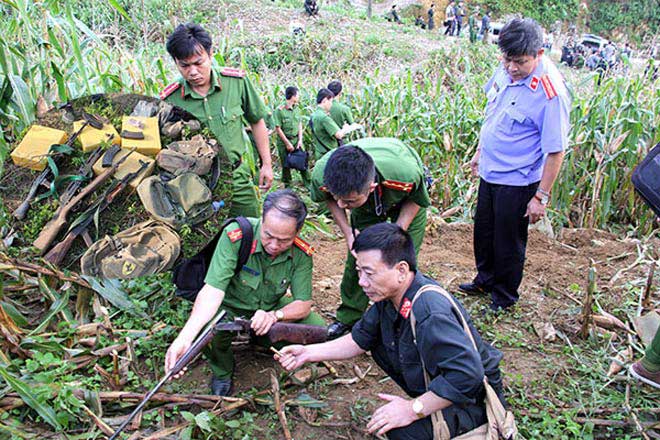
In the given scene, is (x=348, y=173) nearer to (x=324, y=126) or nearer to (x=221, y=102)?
(x=221, y=102)

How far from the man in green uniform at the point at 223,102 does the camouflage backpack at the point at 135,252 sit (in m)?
0.52

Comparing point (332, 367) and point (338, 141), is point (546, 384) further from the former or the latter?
point (338, 141)

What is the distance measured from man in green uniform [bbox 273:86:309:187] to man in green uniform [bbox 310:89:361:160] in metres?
0.42

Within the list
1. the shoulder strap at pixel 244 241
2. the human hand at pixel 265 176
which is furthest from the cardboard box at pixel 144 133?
the shoulder strap at pixel 244 241

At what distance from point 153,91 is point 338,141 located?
3012 millimetres

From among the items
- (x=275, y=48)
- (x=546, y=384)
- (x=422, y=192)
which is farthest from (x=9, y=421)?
(x=275, y=48)

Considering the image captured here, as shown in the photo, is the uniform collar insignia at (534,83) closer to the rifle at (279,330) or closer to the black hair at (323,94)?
the rifle at (279,330)

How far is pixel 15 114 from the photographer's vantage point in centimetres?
387

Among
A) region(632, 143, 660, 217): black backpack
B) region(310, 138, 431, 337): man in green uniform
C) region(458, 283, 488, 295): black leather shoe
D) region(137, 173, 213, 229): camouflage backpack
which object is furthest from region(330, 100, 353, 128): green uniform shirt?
region(632, 143, 660, 217): black backpack

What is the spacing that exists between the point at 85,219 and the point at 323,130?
4.14 metres

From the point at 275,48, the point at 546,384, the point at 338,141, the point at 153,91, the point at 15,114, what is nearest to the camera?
the point at 546,384

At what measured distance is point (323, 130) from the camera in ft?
23.0

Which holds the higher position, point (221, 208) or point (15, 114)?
point (15, 114)

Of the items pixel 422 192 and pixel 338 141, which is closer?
pixel 422 192
